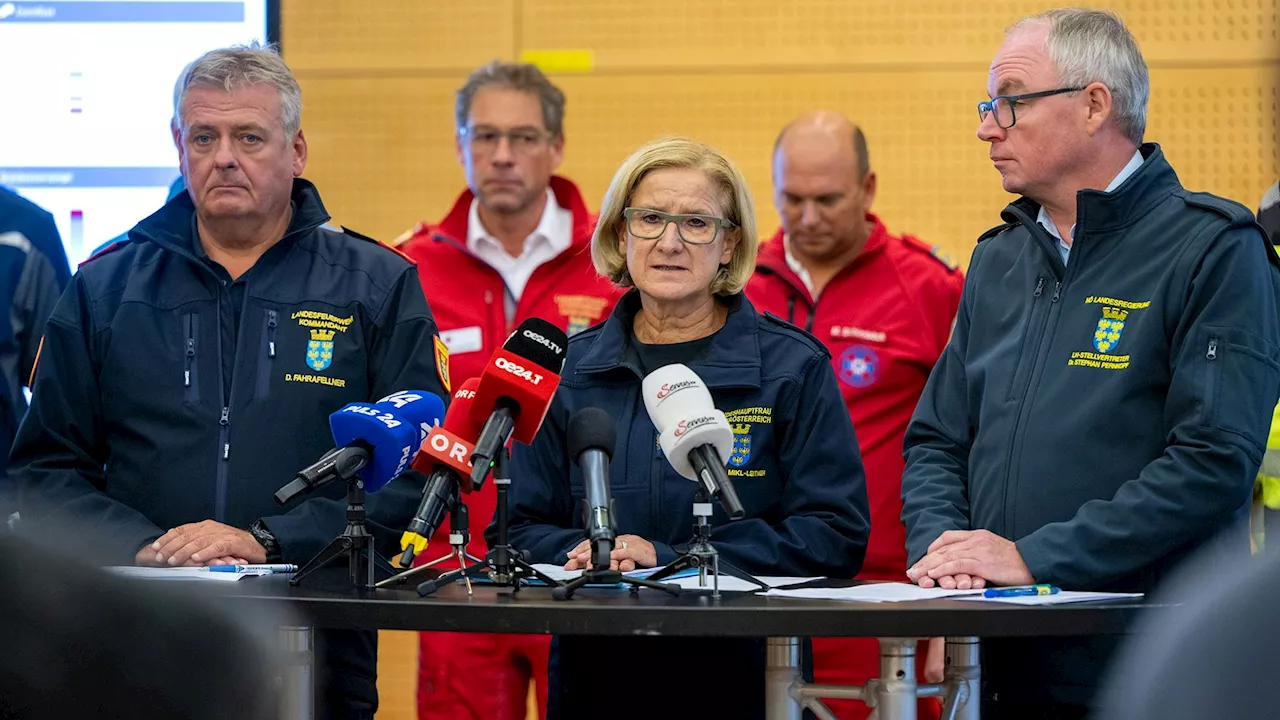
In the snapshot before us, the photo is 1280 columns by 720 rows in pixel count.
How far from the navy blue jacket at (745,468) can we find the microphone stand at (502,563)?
0.86ft

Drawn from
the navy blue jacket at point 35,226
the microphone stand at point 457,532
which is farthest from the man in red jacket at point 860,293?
the navy blue jacket at point 35,226

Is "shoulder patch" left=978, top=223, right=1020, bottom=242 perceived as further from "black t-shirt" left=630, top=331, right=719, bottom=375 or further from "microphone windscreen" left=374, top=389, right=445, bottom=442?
"microphone windscreen" left=374, top=389, right=445, bottom=442

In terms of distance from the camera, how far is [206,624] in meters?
0.96

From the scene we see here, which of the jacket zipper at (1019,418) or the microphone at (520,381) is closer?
the microphone at (520,381)

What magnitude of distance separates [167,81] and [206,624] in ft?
14.8

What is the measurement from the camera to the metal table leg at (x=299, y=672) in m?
2.47

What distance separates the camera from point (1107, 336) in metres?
2.88

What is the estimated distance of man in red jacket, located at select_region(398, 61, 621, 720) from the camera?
179 inches

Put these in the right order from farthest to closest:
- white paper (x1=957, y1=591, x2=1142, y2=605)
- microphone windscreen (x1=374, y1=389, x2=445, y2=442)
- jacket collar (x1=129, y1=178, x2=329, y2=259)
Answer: jacket collar (x1=129, y1=178, x2=329, y2=259) → microphone windscreen (x1=374, y1=389, x2=445, y2=442) → white paper (x1=957, y1=591, x2=1142, y2=605)

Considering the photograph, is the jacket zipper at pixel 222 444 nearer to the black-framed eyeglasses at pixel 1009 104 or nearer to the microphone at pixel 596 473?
the microphone at pixel 596 473

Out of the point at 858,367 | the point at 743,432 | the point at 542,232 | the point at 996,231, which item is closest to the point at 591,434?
the point at 743,432

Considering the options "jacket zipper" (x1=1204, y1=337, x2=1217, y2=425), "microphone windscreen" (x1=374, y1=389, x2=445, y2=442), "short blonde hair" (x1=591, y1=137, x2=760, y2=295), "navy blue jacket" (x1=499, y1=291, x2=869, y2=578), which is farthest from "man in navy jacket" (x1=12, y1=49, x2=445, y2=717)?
"jacket zipper" (x1=1204, y1=337, x2=1217, y2=425)

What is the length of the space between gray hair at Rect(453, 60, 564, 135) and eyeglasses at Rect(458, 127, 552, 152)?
0.19 ft

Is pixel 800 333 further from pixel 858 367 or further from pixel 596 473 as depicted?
pixel 858 367
